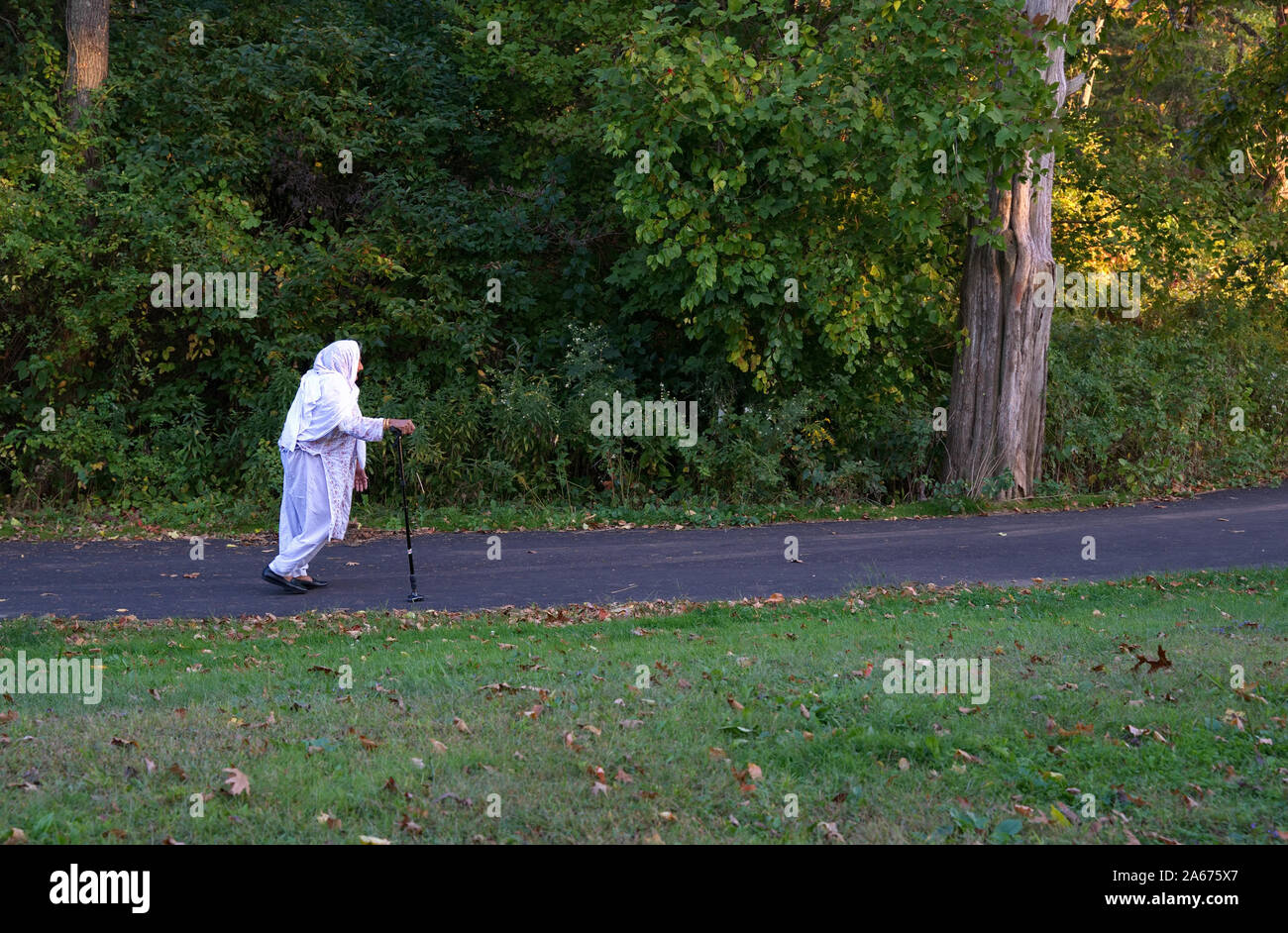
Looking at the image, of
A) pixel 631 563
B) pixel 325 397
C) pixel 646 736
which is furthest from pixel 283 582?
pixel 646 736

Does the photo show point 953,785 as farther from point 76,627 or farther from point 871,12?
point 871,12

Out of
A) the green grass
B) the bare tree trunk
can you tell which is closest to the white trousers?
the green grass

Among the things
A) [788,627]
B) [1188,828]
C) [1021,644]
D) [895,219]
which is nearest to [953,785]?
[1188,828]

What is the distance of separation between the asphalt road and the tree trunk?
4.45ft

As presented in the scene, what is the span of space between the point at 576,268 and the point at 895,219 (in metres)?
4.84

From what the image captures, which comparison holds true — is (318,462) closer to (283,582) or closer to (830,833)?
(283,582)

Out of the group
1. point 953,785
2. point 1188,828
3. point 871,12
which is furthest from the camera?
point 871,12

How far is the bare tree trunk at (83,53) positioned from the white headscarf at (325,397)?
7.98m

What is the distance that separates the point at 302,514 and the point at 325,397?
1033 millimetres

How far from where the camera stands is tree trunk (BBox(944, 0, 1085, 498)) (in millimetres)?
15805

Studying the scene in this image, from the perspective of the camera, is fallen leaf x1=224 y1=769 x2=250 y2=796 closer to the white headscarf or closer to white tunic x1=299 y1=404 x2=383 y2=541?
white tunic x1=299 y1=404 x2=383 y2=541

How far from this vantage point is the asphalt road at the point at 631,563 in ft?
33.9

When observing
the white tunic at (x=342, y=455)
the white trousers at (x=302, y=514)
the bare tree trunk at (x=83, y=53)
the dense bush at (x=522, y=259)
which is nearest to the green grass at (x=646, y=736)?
the white trousers at (x=302, y=514)

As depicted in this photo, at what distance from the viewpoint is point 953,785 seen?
539cm
